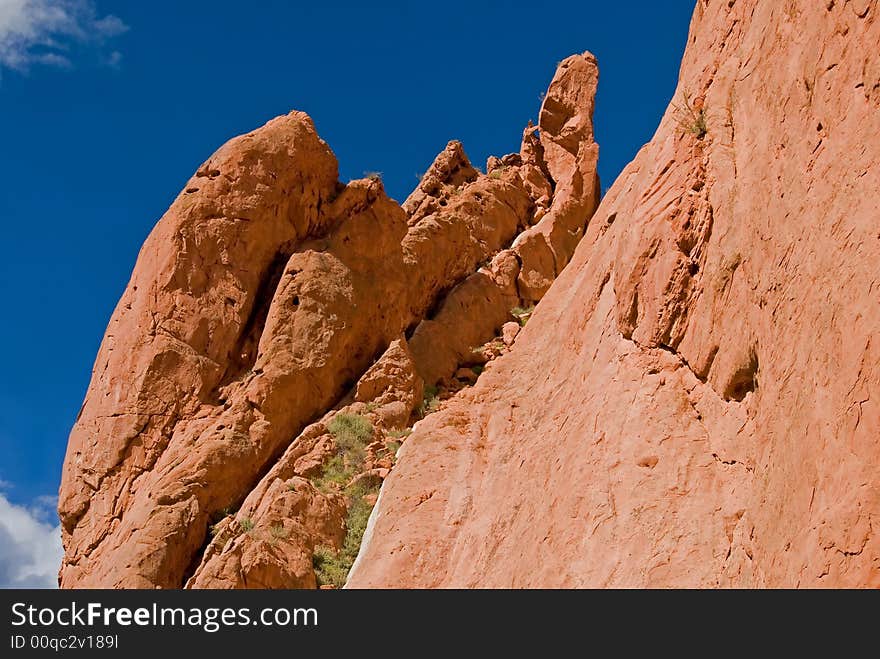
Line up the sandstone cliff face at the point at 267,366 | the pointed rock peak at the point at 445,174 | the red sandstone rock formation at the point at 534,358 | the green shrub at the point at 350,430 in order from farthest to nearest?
the pointed rock peak at the point at 445,174, the green shrub at the point at 350,430, the sandstone cliff face at the point at 267,366, the red sandstone rock formation at the point at 534,358

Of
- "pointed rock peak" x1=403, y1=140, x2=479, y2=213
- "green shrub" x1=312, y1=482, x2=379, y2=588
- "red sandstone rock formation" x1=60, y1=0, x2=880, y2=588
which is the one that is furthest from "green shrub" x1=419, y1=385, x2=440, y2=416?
"pointed rock peak" x1=403, y1=140, x2=479, y2=213

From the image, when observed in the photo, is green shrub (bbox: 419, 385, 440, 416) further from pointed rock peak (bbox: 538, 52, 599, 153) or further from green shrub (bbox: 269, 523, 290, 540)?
pointed rock peak (bbox: 538, 52, 599, 153)

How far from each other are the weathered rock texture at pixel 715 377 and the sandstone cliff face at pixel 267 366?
6.92 ft

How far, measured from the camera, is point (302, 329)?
74.6ft

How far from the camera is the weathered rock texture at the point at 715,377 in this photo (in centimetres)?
981

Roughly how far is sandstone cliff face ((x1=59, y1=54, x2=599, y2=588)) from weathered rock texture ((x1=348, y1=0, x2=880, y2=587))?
211cm

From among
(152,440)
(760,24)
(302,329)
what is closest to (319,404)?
(302,329)

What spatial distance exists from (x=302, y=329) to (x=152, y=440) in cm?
367

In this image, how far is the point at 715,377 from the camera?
13.0m

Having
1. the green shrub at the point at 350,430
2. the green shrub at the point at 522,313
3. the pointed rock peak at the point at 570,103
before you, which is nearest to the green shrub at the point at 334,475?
the green shrub at the point at 350,430

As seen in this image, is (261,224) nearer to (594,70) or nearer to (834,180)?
(594,70)

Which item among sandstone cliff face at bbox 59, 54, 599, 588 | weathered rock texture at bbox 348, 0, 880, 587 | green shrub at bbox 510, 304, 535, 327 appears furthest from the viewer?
green shrub at bbox 510, 304, 535, 327

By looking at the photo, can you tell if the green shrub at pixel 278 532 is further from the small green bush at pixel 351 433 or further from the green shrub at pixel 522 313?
the green shrub at pixel 522 313

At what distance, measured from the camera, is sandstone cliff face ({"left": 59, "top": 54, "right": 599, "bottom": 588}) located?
20.0 m
